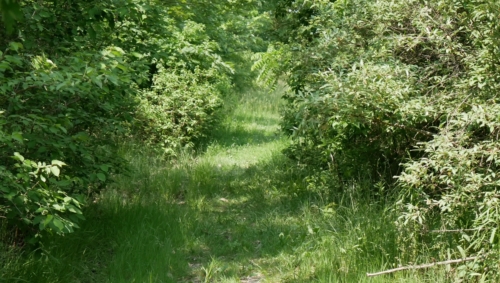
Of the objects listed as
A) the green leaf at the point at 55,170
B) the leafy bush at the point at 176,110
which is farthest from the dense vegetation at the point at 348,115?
the leafy bush at the point at 176,110

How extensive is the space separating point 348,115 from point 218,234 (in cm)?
251

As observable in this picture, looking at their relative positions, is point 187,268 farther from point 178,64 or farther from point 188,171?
point 178,64

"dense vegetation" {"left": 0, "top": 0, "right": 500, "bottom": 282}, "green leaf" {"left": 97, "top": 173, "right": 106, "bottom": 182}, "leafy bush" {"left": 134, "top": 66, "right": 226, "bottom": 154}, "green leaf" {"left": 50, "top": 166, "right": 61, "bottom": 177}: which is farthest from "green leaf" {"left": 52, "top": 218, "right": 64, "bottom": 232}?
"leafy bush" {"left": 134, "top": 66, "right": 226, "bottom": 154}

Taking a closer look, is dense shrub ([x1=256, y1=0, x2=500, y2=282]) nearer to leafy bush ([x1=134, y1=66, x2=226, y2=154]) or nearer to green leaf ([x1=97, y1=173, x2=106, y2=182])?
green leaf ([x1=97, y1=173, x2=106, y2=182])

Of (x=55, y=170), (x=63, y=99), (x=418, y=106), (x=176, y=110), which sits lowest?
(x=176, y=110)

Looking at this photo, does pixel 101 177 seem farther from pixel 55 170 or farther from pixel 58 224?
pixel 58 224

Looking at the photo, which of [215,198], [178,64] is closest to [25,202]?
[215,198]

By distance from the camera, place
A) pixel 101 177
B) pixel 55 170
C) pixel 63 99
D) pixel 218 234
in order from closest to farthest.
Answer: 1. pixel 55 170
2. pixel 101 177
3. pixel 63 99
4. pixel 218 234

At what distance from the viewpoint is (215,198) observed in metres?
8.70

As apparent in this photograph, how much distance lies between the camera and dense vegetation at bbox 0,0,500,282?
181 inches

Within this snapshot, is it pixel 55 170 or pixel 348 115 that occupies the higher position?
pixel 348 115

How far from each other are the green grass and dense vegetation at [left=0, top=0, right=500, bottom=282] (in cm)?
10

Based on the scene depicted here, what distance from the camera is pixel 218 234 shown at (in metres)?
7.17

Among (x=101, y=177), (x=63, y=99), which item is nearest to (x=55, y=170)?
(x=101, y=177)
